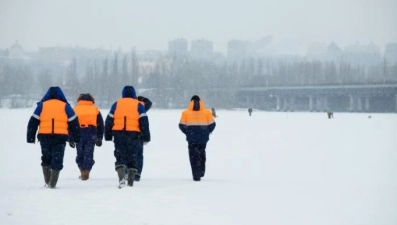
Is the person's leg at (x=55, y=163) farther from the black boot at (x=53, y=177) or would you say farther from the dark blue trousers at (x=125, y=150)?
the dark blue trousers at (x=125, y=150)

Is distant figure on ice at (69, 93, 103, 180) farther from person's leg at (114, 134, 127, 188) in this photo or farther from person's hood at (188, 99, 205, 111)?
person's hood at (188, 99, 205, 111)

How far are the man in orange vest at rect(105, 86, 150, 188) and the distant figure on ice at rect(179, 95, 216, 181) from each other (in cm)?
193

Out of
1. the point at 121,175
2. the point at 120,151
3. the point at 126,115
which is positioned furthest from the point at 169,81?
the point at 121,175

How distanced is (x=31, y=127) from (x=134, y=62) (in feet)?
438

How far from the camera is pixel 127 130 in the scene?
10.7m

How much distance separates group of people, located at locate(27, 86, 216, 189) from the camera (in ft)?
33.6

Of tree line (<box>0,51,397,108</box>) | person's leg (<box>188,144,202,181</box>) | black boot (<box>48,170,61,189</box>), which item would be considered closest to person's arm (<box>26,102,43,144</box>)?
black boot (<box>48,170,61,189</box>)

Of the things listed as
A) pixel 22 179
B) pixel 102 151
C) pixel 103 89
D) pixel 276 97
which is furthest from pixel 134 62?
pixel 22 179

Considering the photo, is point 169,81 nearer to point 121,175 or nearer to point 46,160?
point 121,175

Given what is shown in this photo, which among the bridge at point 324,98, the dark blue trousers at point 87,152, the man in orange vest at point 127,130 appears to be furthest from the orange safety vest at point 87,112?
the bridge at point 324,98

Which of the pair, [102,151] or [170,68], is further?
[170,68]

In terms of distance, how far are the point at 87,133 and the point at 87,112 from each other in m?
0.48

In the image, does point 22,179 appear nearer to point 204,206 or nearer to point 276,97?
point 204,206

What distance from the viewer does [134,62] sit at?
468ft
